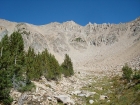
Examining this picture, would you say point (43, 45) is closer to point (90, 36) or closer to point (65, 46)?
point (65, 46)

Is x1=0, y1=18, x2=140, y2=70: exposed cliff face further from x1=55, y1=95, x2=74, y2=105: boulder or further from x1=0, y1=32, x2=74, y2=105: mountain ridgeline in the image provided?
x1=55, y1=95, x2=74, y2=105: boulder

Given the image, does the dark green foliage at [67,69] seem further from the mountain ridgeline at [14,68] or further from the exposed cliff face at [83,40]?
the exposed cliff face at [83,40]

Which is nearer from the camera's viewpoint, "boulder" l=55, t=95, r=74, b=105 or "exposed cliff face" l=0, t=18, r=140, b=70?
"boulder" l=55, t=95, r=74, b=105

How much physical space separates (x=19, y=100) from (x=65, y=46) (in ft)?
427

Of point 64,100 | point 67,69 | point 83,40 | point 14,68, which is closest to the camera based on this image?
point 64,100

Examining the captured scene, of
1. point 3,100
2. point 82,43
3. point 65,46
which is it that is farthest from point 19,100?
point 82,43

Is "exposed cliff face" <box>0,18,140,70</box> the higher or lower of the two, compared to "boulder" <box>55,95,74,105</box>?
higher

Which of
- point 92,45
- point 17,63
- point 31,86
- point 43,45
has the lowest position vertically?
point 31,86

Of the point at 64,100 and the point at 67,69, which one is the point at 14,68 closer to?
the point at 64,100

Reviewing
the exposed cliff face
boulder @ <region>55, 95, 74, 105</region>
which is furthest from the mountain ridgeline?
the exposed cliff face

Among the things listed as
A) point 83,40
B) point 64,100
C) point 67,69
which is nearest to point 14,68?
point 64,100

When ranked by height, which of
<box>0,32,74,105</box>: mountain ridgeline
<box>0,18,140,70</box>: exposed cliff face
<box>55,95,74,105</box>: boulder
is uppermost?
<box>0,18,140,70</box>: exposed cliff face

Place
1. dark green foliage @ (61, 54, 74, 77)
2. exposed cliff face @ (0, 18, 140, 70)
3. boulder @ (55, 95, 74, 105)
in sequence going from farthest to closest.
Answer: exposed cliff face @ (0, 18, 140, 70)
dark green foliage @ (61, 54, 74, 77)
boulder @ (55, 95, 74, 105)

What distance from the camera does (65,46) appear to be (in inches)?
5822
